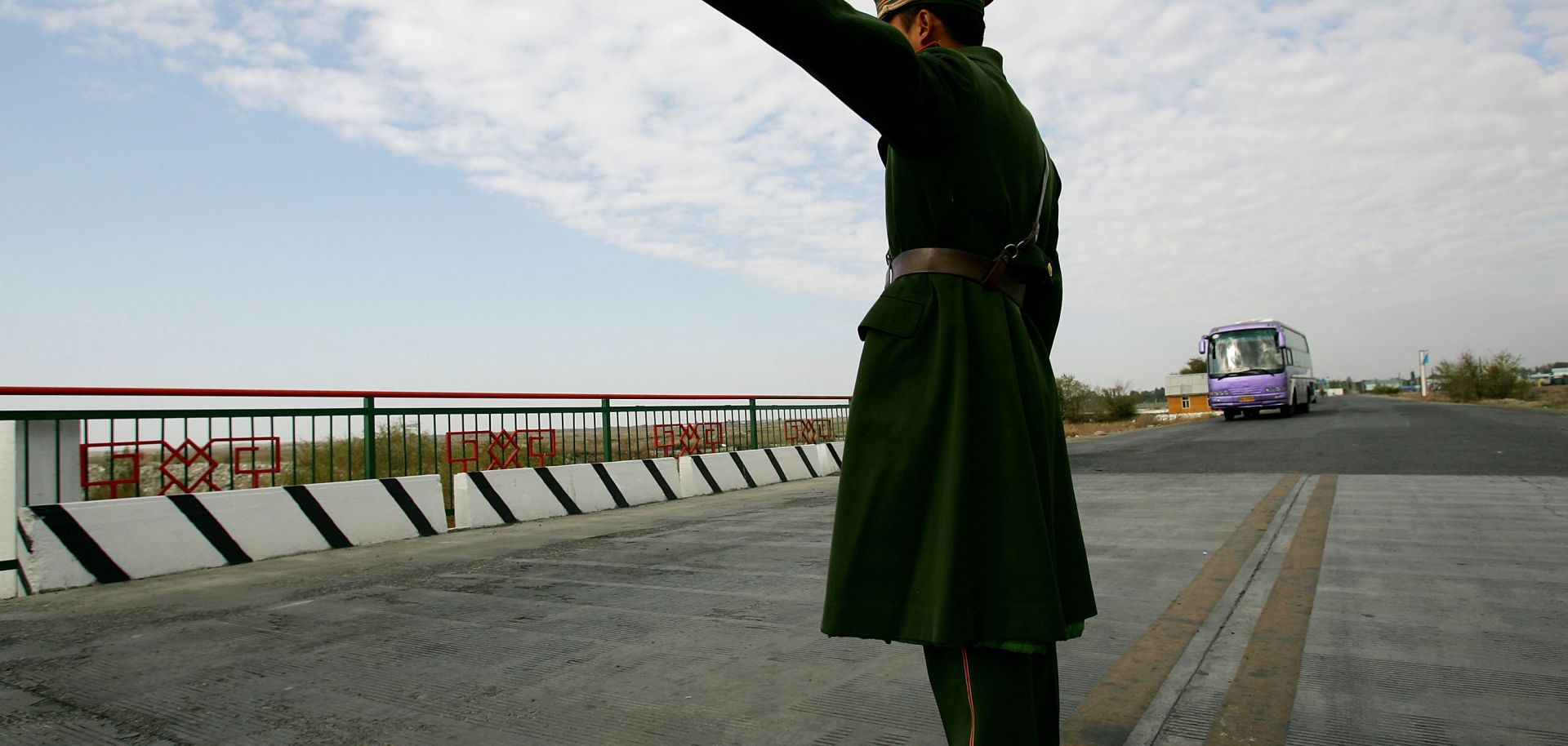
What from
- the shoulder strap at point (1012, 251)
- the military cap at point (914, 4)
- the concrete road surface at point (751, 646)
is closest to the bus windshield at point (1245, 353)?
the concrete road surface at point (751, 646)

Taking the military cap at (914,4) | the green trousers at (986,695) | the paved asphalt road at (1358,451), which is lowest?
the paved asphalt road at (1358,451)

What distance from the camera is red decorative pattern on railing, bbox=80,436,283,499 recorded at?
5.88m

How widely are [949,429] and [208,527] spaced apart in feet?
20.1

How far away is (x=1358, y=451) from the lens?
12844 millimetres

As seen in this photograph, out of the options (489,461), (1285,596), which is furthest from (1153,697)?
(489,461)

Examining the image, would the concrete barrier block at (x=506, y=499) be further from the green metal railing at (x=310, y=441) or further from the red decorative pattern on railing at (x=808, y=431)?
the red decorative pattern on railing at (x=808, y=431)

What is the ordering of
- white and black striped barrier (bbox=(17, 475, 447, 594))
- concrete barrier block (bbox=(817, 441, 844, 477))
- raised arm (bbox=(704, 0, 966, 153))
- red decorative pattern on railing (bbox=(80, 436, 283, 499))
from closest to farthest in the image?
raised arm (bbox=(704, 0, 966, 153)) → white and black striped barrier (bbox=(17, 475, 447, 594)) → red decorative pattern on railing (bbox=(80, 436, 283, 499)) → concrete barrier block (bbox=(817, 441, 844, 477))

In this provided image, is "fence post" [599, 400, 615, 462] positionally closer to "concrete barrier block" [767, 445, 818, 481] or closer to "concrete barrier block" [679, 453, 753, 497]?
"concrete barrier block" [679, 453, 753, 497]

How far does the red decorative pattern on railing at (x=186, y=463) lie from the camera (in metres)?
5.88

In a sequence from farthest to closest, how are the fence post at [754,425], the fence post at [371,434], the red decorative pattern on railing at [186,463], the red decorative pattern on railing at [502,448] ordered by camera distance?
the fence post at [754,425], the red decorative pattern on railing at [502,448], the fence post at [371,434], the red decorative pattern on railing at [186,463]

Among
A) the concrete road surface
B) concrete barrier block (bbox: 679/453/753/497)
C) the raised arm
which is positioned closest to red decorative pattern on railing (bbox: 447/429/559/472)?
concrete barrier block (bbox: 679/453/753/497)

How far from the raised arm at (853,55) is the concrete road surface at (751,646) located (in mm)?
1631

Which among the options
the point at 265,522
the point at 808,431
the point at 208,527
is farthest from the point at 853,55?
the point at 808,431

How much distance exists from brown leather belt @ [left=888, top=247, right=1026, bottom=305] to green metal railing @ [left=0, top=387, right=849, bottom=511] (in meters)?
1.79
